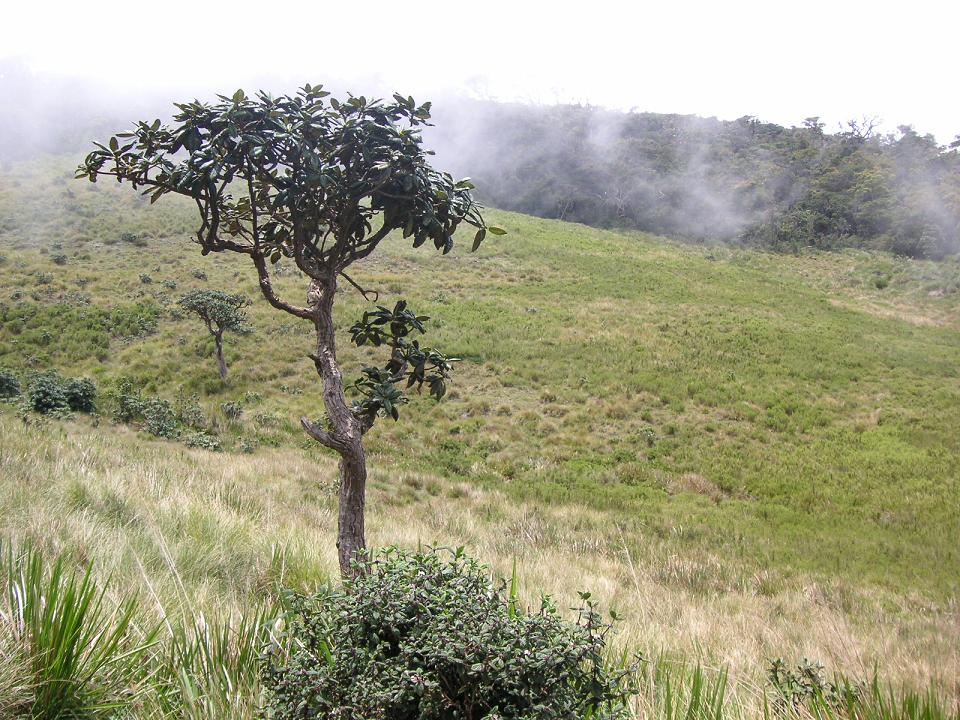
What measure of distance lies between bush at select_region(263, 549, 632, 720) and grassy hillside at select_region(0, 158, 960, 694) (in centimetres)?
133

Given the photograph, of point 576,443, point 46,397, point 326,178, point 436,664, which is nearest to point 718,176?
point 576,443

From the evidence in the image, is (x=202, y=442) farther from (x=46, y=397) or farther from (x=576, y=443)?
(x=576, y=443)

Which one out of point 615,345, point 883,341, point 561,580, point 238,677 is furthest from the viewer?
point 883,341

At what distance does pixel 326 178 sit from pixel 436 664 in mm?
2360

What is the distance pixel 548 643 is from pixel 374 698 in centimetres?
58

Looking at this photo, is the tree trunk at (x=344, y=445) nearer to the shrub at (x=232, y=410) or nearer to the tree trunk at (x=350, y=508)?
the tree trunk at (x=350, y=508)

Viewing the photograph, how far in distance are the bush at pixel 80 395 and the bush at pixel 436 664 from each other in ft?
48.1

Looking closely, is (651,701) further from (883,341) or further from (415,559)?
(883,341)

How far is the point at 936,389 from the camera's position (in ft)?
61.9

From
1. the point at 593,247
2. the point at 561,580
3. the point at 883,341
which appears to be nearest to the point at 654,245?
the point at 593,247

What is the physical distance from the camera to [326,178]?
10.2ft

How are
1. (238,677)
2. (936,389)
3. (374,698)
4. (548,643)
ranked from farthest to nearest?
1. (936,389)
2. (238,677)
3. (548,643)
4. (374,698)

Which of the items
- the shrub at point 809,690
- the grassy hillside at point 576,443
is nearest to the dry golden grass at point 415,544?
the grassy hillside at point 576,443

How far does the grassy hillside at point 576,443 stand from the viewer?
476cm
